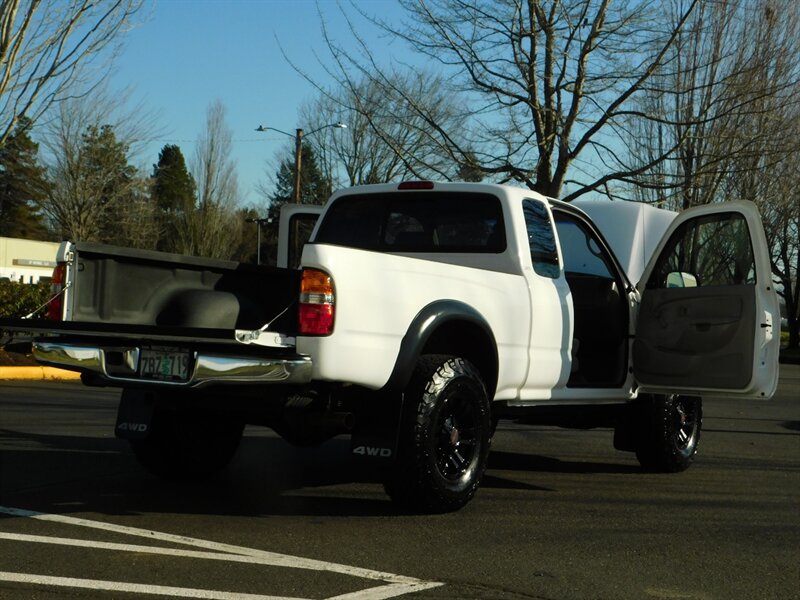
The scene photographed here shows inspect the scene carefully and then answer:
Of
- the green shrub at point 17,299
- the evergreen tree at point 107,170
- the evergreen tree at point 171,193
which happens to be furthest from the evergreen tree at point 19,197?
the green shrub at point 17,299

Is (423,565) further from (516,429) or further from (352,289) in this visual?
(516,429)

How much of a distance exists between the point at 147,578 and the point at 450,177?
47.2ft

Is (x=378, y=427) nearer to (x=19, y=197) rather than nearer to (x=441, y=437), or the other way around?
(x=441, y=437)

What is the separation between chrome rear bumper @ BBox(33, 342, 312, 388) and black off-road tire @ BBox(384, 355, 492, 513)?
783mm

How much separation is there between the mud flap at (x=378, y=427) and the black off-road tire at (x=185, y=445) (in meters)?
1.02

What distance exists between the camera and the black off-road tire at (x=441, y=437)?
568 centimetres

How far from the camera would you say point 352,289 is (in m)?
5.32

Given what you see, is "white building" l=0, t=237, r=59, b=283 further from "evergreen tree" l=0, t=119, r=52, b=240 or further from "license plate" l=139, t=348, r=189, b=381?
"license plate" l=139, t=348, r=189, b=381

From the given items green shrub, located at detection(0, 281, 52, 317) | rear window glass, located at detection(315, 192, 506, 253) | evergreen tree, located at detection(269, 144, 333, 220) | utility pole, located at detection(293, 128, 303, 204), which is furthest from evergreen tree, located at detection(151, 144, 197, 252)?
rear window glass, located at detection(315, 192, 506, 253)

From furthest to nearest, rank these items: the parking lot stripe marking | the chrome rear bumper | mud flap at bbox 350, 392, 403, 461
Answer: mud flap at bbox 350, 392, 403, 461 → the chrome rear bumper → the parking lot stripe marking

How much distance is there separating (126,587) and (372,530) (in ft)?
5.27

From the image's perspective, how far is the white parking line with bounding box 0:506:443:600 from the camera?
13.7ft

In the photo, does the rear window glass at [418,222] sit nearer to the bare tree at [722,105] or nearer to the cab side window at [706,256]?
the cab side window at [706,256]

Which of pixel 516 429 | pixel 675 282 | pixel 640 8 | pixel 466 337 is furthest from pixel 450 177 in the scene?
pixel 466 337
